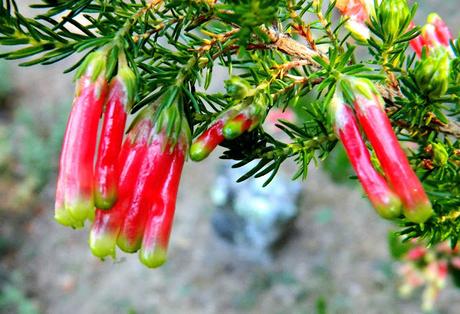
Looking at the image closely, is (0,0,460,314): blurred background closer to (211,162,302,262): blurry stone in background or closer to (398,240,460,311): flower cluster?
(211,162,302,262): blurry stone in background

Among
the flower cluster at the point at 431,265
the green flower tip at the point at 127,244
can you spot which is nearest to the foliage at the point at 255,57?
the green flower tip at the point at 127,244

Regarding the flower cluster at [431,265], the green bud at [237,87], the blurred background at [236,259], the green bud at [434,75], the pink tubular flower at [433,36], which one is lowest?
the blurred background at [236,259]

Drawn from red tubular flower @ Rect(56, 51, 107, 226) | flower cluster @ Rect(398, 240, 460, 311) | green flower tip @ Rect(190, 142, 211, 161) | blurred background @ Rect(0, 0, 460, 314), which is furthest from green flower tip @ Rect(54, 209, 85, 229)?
blurred background @ Rect(0, 0, 460, 314)

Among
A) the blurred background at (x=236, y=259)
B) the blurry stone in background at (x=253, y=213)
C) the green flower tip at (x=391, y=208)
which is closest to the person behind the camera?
the green flower tip at (x=391, y=208)

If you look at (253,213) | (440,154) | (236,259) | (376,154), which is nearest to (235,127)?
(376,154)

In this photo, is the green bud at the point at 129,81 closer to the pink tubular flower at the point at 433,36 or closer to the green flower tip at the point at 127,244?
the green flower tip at the point at 127,244

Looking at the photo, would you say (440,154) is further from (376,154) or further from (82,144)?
(82,144)
